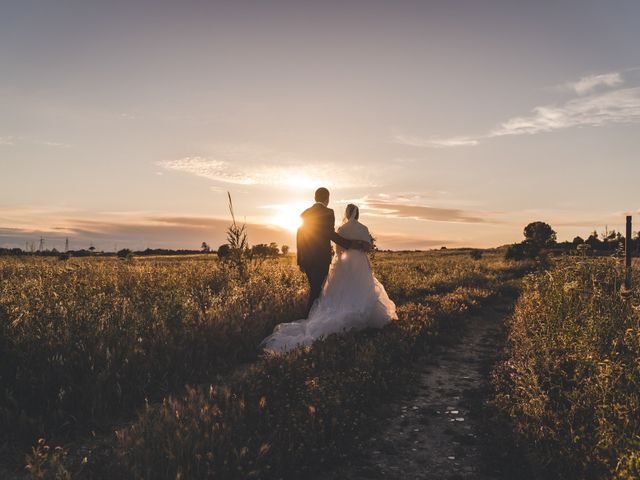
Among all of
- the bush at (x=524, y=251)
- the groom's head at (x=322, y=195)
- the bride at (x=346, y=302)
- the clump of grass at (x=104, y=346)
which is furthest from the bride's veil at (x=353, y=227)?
the bush at (x=524, y=251)

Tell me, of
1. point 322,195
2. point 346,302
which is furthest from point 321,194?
point 346,302

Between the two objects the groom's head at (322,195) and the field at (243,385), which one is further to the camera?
the groom's head at (322,195)

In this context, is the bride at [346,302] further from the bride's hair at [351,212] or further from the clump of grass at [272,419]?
the clump of grass at [272,419]

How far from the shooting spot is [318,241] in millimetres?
10586

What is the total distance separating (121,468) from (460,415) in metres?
3.97

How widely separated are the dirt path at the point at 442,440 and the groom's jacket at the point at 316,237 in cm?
386

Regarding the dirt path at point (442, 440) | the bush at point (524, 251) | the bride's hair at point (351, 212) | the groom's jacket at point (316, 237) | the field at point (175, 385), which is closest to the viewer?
the field at point (175, 385)

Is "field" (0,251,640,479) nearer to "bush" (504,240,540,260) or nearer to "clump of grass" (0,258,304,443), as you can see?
"clump of grass" (0,258,304,443)

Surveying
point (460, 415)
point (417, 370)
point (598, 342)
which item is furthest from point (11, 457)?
point (598, 342)

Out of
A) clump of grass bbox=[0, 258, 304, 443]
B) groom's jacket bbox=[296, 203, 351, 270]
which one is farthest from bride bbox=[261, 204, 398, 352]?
clump of grass bbox=[0, 258, 304, 443]

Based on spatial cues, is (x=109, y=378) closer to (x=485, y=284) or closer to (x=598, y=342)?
(x=598, y=342)

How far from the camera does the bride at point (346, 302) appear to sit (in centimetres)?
906

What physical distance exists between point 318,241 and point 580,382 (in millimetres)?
6246

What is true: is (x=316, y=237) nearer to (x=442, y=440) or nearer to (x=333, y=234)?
(x=333, y=234)
